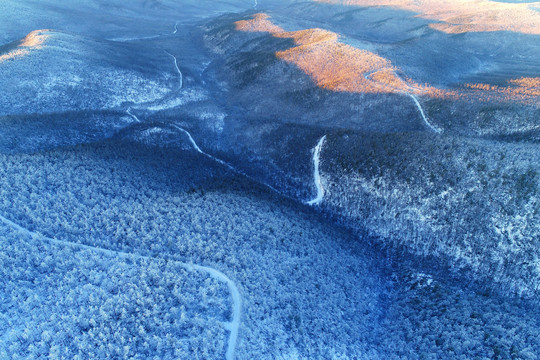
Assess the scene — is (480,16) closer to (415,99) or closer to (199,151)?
(415,99)

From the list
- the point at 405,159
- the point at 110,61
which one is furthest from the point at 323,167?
the point at 110,61

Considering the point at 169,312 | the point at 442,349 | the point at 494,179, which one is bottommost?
the point at 442,349

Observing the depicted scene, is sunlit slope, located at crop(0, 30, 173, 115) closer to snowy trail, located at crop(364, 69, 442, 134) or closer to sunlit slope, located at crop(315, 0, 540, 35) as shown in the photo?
snowy trail, located at crop(364, 69, 442, 134)

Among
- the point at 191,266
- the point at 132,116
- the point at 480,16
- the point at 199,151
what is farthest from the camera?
the point at 480,16

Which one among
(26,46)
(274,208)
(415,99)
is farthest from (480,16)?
(26,46)

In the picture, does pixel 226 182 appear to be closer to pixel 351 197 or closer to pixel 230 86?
pixel 351 197

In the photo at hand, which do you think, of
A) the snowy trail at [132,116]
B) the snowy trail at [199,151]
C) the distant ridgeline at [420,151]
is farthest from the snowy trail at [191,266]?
the snowy trail at [132,116]

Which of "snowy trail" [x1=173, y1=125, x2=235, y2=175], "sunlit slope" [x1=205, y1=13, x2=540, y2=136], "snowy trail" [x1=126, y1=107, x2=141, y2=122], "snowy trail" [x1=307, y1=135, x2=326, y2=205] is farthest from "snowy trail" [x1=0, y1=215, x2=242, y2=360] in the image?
A: "sunlit slope" [x1=205, y1=13, x2=540, y2=136]
